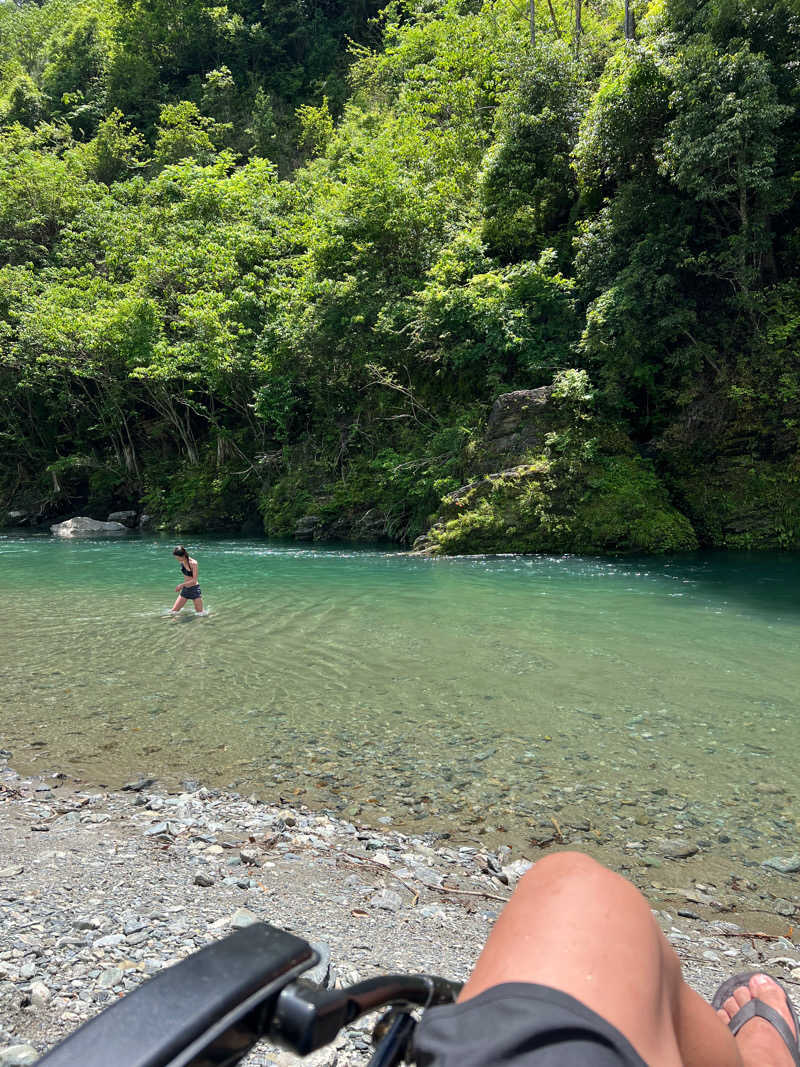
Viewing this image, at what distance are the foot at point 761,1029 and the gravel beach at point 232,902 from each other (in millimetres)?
722

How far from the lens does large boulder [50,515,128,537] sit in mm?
24781

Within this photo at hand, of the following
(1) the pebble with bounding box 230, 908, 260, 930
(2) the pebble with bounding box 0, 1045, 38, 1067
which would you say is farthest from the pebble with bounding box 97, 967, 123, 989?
(1) the pebble with bounding box 230, 908, 260, 930

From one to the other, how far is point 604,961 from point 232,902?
2.59 metres

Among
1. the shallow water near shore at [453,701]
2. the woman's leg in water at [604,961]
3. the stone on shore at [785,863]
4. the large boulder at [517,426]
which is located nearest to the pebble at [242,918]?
the shallow water near shore at [453,701]

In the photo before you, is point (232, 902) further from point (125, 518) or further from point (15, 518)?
point (15, 518)

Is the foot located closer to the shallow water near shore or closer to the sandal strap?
the sandal strap

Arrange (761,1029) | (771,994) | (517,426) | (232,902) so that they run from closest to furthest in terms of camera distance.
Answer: (761,1029)
(771,994)
(232,902)
(517,426)

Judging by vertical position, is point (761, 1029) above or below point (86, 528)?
below

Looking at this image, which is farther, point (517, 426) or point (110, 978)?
point (517, 426)

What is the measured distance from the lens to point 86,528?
25.4 metres

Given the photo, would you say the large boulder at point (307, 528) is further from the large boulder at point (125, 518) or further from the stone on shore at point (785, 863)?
the stone on shore at point (785, 863)

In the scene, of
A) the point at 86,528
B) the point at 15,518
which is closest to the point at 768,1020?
the point at 86,528

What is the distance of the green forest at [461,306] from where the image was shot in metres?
15.5

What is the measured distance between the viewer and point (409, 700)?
21.3 ft
